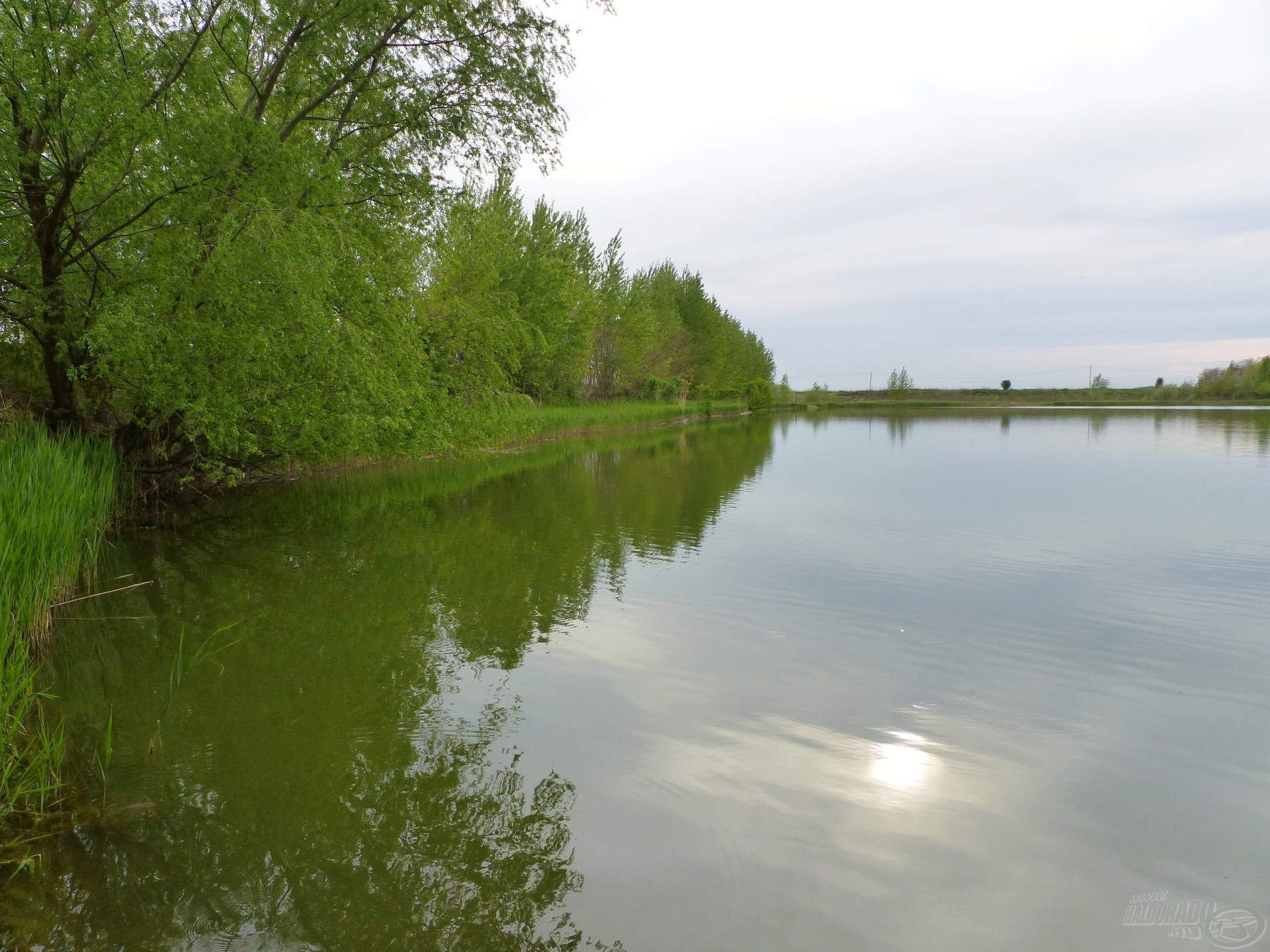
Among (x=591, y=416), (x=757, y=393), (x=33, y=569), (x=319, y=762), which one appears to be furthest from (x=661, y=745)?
(x=757, y=393)

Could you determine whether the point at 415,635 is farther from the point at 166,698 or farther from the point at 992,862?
the point at 992,862

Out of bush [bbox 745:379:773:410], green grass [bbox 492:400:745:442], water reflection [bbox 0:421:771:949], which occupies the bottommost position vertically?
water reflection [bbox 0:421:771:949]

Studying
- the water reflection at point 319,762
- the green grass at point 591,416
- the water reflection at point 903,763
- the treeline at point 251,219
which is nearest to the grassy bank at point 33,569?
the water reflection at point 319,762

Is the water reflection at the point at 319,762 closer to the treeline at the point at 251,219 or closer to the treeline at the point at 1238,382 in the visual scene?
the treeline at the point at 251,219

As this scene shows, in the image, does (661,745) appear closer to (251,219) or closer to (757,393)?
(251,219)

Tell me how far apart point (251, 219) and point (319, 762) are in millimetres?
8025

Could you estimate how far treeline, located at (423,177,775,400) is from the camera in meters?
15.2

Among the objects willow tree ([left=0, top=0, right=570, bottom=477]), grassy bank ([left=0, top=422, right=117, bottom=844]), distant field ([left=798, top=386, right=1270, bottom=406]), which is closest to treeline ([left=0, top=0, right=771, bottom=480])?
willow tree ([left=0, top=0, right=570, bottom=477])

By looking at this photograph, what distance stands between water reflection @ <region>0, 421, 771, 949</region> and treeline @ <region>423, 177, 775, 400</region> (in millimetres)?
6061

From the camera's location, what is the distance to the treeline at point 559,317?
50.0 ft

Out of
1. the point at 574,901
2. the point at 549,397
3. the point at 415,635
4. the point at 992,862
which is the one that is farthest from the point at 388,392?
the point at 549,397

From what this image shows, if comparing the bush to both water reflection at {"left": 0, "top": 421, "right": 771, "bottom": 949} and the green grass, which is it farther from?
water reflection at {"left": 0, "top": 421, "right": 771, "bottom": 949}

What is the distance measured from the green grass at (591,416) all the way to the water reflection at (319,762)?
318 inches

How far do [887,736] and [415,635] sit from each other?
4.32 metres
